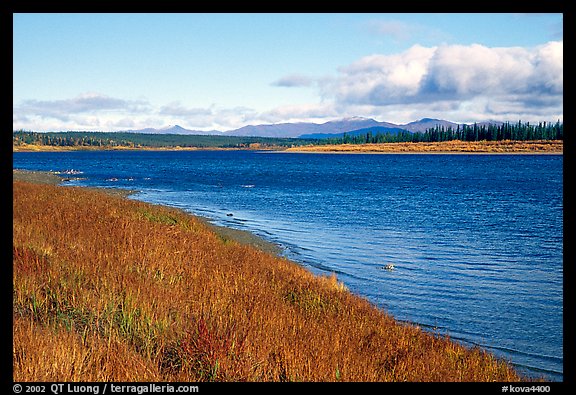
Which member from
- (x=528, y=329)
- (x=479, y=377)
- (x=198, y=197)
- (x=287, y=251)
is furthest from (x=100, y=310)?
(x=198, y=197)

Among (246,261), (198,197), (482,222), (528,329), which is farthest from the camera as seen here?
(198,197)

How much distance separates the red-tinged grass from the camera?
648 centimetres

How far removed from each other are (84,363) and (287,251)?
18.8m

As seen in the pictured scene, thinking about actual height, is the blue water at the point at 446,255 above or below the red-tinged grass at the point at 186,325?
below

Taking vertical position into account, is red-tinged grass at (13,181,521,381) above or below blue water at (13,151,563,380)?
above

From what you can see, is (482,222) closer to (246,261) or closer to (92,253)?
(246,261)

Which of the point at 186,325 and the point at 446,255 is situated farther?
the point at 446,255

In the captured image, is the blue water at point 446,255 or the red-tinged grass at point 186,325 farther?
the blue water at point 446,255

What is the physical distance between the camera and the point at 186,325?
7.99 metres

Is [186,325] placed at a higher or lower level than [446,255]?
higher

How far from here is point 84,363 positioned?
6152mm

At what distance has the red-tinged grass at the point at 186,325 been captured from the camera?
6.48 metres
